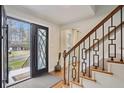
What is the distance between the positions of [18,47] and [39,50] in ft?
3.07

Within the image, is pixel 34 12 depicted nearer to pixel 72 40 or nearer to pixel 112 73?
pixel 72 40

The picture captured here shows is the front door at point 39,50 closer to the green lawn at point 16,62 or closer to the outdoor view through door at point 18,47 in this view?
the outdoor view through door at point 18,47

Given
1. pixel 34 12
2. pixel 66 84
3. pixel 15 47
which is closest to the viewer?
pixel 66 84

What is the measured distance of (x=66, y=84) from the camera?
3158 mm

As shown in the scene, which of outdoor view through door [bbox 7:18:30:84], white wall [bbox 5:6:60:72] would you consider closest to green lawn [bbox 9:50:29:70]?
outdoor view through door [bbox 7:18:30:84]

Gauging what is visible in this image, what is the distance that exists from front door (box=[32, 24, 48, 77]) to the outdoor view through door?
1.27 feet

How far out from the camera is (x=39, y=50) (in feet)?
15.8

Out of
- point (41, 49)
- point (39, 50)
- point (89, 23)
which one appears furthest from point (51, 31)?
point (89, 23)

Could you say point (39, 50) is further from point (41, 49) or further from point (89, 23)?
point (89, 23)

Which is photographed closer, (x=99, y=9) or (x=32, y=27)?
(x=32, y=27)

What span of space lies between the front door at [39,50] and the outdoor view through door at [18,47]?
0.39m

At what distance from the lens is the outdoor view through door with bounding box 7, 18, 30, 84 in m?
4.49
